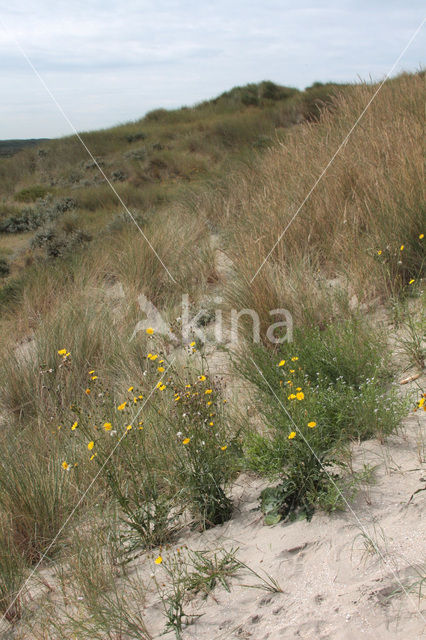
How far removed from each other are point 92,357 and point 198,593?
2.71 meters

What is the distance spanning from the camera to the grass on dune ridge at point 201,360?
2.31 m

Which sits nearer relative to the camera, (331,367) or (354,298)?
(331,367)

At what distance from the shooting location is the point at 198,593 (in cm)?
194

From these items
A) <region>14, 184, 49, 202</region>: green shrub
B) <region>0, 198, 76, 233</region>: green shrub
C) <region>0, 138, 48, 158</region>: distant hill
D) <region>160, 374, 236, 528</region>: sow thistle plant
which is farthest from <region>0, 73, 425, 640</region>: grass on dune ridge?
<region>0, 138, 48, 158</region>: distant hill

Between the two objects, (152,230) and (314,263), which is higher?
(152,230)

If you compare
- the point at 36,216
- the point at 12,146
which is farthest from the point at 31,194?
the point at 12,146

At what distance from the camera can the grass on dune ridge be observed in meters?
2.31

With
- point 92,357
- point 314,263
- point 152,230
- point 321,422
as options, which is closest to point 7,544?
point 321,422

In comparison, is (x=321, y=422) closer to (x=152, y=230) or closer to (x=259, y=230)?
(x=259, y=230)

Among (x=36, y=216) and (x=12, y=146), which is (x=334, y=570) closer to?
(x=36, y=216)

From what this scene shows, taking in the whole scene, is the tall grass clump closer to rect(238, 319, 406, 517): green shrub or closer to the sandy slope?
rect(238, 319, 406, 517): green shrub

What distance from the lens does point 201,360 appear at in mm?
3428

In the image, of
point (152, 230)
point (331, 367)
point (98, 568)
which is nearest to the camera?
point (98, 568)

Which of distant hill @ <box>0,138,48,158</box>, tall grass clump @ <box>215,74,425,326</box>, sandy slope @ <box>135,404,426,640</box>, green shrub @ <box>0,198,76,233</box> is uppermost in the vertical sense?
distant hill @ <box>0,138,48,158</box>
